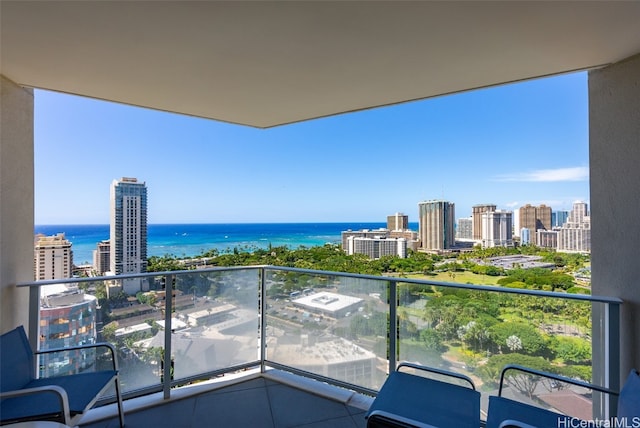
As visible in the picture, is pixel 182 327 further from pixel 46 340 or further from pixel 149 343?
pixel 46 340

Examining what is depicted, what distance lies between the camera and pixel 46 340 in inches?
89.2

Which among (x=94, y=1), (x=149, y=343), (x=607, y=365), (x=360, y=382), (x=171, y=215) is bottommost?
(x=360, y=382)

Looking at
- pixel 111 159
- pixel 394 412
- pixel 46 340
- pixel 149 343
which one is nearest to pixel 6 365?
pixel 46 340

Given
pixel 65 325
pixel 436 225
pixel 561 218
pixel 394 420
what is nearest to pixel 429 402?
pixel 394 420

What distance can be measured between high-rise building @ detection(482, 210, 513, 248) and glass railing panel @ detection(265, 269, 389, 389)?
5.36 metres

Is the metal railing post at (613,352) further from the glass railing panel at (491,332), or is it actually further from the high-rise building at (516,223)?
the high-rise building at (516,223)

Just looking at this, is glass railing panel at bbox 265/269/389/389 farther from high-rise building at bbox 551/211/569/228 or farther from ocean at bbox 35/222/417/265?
ocean at bbox 35/222/417/265

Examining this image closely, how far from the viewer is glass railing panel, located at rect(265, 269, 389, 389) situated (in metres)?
2.57

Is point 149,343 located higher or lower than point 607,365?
lower

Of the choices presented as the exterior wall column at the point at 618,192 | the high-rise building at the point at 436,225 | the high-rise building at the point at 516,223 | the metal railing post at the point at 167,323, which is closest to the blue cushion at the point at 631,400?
the exterior wall column at the point at 618,192

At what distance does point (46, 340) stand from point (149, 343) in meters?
0.77

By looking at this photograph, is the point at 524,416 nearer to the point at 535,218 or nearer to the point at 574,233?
the point at 574,233

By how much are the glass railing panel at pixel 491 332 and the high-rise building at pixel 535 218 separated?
175 inches

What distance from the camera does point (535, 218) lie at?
6.51 metres
